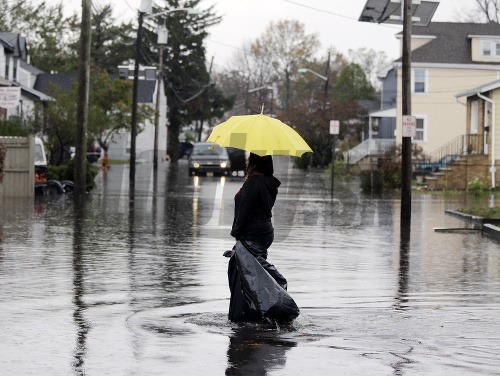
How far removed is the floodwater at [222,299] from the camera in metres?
8.76

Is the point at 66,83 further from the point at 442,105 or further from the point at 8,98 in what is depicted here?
the point at 8,98

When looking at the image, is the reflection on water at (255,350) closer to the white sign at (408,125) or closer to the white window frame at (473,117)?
the white sign at (408,125)

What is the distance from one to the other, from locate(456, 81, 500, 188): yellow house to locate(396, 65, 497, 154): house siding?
15401mm

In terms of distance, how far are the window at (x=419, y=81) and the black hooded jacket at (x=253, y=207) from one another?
5757 centimetres

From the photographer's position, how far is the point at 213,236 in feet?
70.3

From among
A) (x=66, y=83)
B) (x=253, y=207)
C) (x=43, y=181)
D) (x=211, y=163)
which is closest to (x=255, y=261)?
(x=253, y=207)

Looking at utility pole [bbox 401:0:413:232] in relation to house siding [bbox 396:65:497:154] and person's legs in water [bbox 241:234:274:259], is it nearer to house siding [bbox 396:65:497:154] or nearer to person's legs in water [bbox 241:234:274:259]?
person's legs in water [bbox 241:234:274:259]

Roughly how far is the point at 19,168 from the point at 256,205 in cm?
2356

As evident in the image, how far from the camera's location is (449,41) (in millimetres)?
68188

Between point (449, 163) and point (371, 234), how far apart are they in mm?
26410

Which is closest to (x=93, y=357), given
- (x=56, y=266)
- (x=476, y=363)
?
(x=476, y=363)

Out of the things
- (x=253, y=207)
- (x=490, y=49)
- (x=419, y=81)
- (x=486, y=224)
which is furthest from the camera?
(x=419, y=81)

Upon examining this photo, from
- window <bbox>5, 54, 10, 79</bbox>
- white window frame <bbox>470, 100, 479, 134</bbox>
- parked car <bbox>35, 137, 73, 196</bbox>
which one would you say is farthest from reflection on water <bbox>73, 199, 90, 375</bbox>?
window <bbox>5, 54, 10, 79</bbox>

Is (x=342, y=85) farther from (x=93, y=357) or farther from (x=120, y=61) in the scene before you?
(x=93, y=357)
